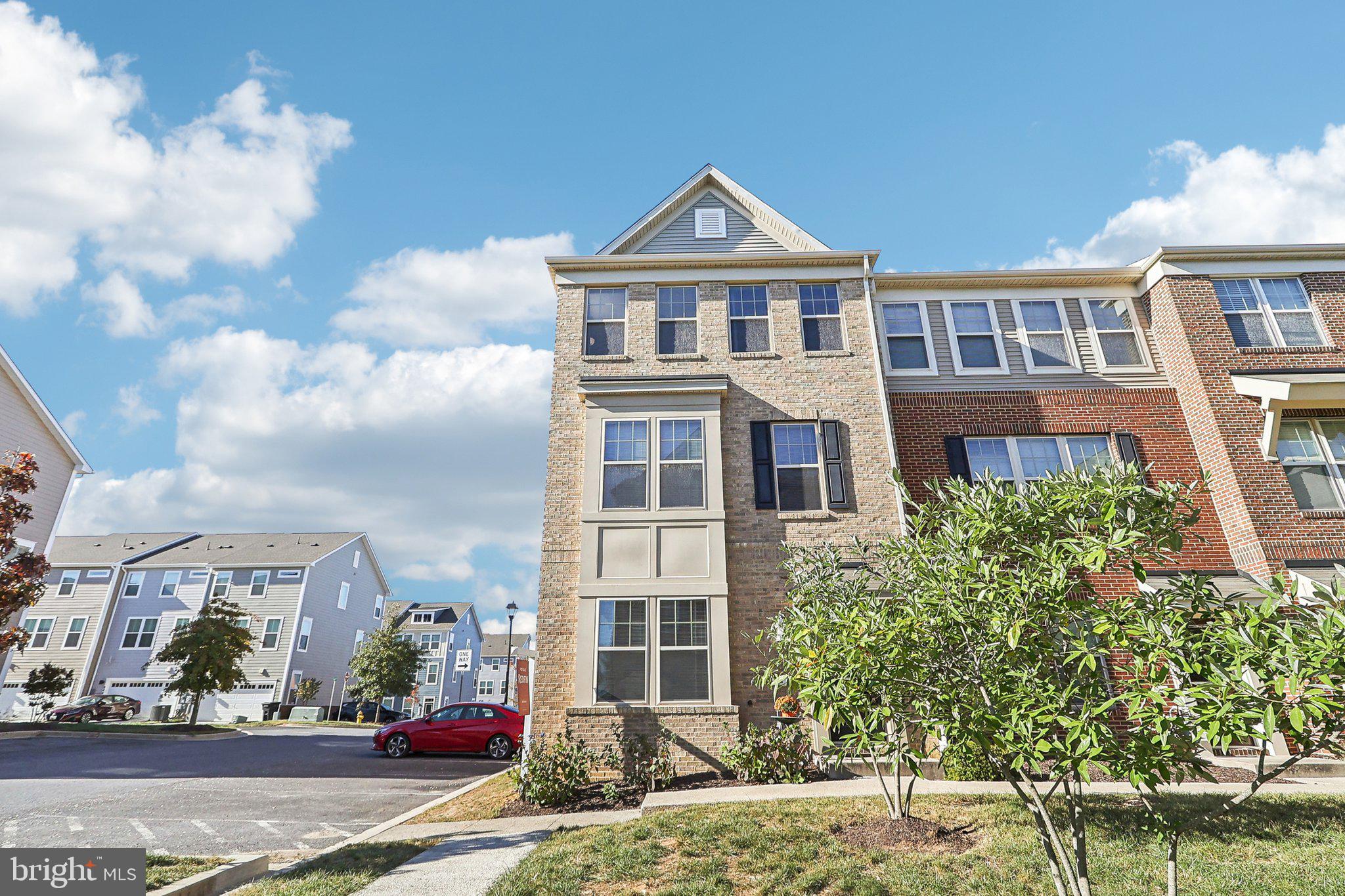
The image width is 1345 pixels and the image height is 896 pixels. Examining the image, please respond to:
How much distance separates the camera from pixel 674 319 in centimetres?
1592

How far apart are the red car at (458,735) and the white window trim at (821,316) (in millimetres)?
12582

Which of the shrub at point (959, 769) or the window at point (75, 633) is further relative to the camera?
the window at point (75, 633)

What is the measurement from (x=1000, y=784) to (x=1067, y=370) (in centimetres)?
973

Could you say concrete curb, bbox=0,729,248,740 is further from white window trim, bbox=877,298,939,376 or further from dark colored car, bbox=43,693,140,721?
white window trim, bbox=877,298,939,376

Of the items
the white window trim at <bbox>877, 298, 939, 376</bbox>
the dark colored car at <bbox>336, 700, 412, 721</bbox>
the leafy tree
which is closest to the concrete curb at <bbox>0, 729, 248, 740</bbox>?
the leafy tree

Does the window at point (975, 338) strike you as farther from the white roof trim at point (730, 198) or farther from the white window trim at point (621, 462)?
the white window trim at point (621, 462)

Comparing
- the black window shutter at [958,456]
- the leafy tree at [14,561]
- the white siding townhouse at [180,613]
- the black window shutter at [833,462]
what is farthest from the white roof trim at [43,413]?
the black window shutter at [958,456]

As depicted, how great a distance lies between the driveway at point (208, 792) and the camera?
29.0 ft

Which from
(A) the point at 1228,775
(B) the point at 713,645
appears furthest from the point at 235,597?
(A) the point at 1228,775

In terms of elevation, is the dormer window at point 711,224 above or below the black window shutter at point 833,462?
above

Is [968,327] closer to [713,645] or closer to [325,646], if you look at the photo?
[713,645]

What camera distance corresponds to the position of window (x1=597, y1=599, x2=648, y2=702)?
1273 centimetres

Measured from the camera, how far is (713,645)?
1294cm

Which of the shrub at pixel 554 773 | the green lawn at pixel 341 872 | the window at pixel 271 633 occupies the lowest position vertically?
the green lawn at pixel 341 872
